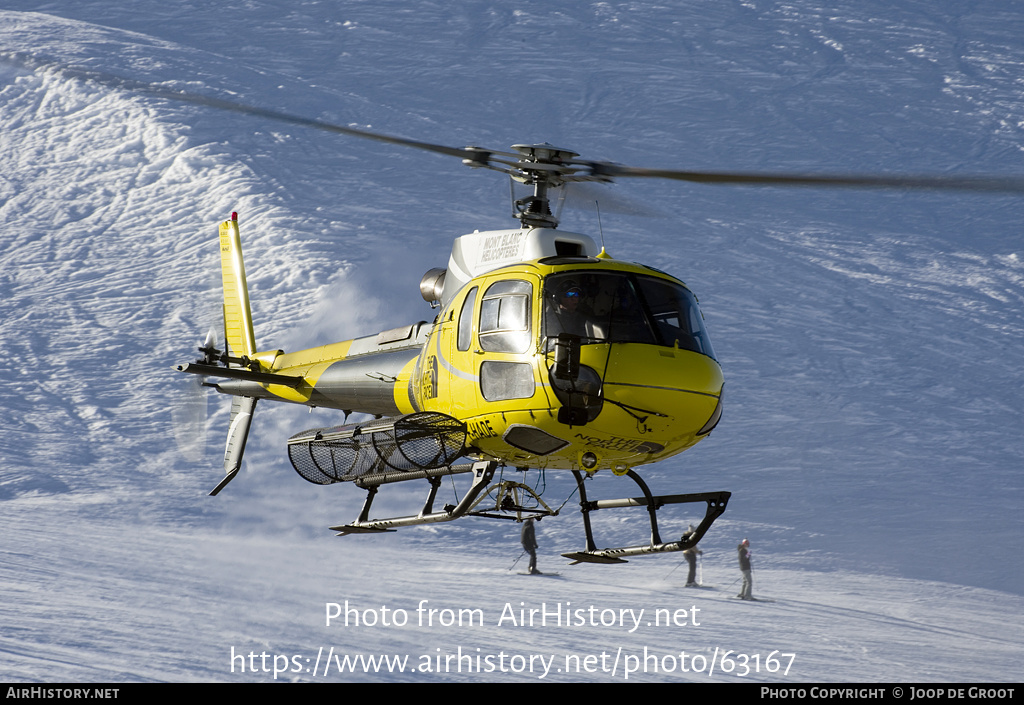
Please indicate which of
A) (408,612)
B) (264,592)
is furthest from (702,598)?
(264,592)

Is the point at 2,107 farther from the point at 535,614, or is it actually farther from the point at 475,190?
the point at 535,614

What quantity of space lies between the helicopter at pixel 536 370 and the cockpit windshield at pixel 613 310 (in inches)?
0.5

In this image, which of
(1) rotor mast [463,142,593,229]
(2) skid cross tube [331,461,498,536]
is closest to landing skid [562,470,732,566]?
(2) skid cross tube [331,461,498,536]

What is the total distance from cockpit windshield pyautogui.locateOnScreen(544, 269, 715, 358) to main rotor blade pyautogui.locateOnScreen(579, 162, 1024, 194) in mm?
1047

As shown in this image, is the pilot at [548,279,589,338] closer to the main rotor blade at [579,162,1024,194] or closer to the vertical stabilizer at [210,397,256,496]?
the main rotor blade at [579,162,1024,194]

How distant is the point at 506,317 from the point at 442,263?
5915cm

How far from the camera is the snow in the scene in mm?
28203

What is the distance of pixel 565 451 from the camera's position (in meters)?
12.6

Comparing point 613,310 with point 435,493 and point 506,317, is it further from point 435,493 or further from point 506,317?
point 435,493

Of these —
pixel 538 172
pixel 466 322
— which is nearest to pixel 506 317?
pixel 466 322

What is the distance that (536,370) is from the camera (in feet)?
39.3

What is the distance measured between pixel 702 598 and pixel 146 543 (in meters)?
20.2
